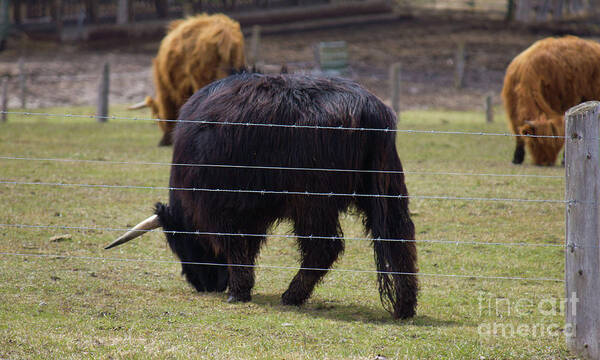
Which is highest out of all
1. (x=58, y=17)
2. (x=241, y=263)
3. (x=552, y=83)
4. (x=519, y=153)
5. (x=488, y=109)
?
(x=552, y=83)

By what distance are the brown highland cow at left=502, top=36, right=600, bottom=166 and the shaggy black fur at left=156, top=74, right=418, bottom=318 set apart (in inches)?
291

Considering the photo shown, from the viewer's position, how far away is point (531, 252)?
807 centimetres

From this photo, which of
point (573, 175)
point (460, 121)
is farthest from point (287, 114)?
point (460, 121)

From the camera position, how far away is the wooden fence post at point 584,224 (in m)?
4.61

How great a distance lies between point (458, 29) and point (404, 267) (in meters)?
29.5

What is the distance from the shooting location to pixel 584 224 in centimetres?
463

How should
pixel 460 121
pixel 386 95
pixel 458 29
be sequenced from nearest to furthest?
pixel 460 121 → pixel 386 95 → pixel 458 29

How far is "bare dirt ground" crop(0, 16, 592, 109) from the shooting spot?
23.1 m

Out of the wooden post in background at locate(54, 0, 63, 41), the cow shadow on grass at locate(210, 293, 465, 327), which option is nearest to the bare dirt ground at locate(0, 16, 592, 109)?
the wooden post in background at locate(54, 0, 63, 41)

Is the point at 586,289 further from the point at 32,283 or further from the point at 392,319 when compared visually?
the point at 32,283

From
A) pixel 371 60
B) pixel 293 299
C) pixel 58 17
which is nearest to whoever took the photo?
pixel 293 299

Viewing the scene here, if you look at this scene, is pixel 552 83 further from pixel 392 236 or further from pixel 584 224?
pixel 584 224

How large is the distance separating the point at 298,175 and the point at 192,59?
358 inches

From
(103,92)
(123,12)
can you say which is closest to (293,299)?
(103,92)
